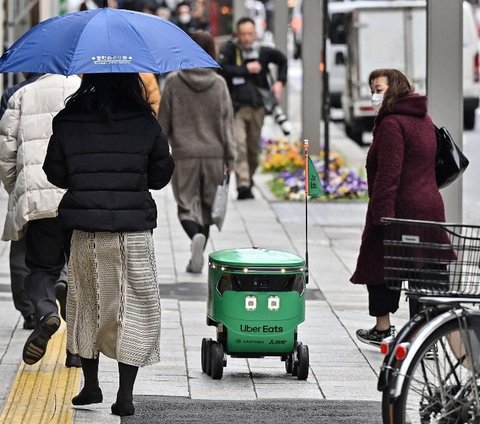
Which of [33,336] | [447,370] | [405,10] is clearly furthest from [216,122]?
[405,10]

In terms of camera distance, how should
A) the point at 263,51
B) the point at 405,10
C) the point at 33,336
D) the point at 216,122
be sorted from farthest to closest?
the point at 405,10 < the point at 263,51 < the point at 216,122 < the point at 33,336

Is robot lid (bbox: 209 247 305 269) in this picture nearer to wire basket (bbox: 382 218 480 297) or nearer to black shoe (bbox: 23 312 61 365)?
black shoe (bbox: 23 312 61 365)

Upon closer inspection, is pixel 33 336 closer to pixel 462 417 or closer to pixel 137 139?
pixel 137 139

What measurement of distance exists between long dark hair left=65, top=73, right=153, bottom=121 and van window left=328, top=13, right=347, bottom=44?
2073 centimetres

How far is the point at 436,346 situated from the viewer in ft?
A: 19.5

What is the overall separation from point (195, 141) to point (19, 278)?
2.76 metres

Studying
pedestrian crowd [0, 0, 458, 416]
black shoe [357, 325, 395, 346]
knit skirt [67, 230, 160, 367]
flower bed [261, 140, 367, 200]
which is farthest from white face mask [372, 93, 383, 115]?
flower bed [261, 140, 367, 200]

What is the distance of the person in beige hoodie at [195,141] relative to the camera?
11.8m

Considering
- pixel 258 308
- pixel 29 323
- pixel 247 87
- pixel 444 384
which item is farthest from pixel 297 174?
pixel 444 384

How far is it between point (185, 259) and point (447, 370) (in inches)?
263

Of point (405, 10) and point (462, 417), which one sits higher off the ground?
point (405, 10)

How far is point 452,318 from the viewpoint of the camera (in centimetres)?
590

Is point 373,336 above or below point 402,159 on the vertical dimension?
below

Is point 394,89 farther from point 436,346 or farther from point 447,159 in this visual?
point 436,346
